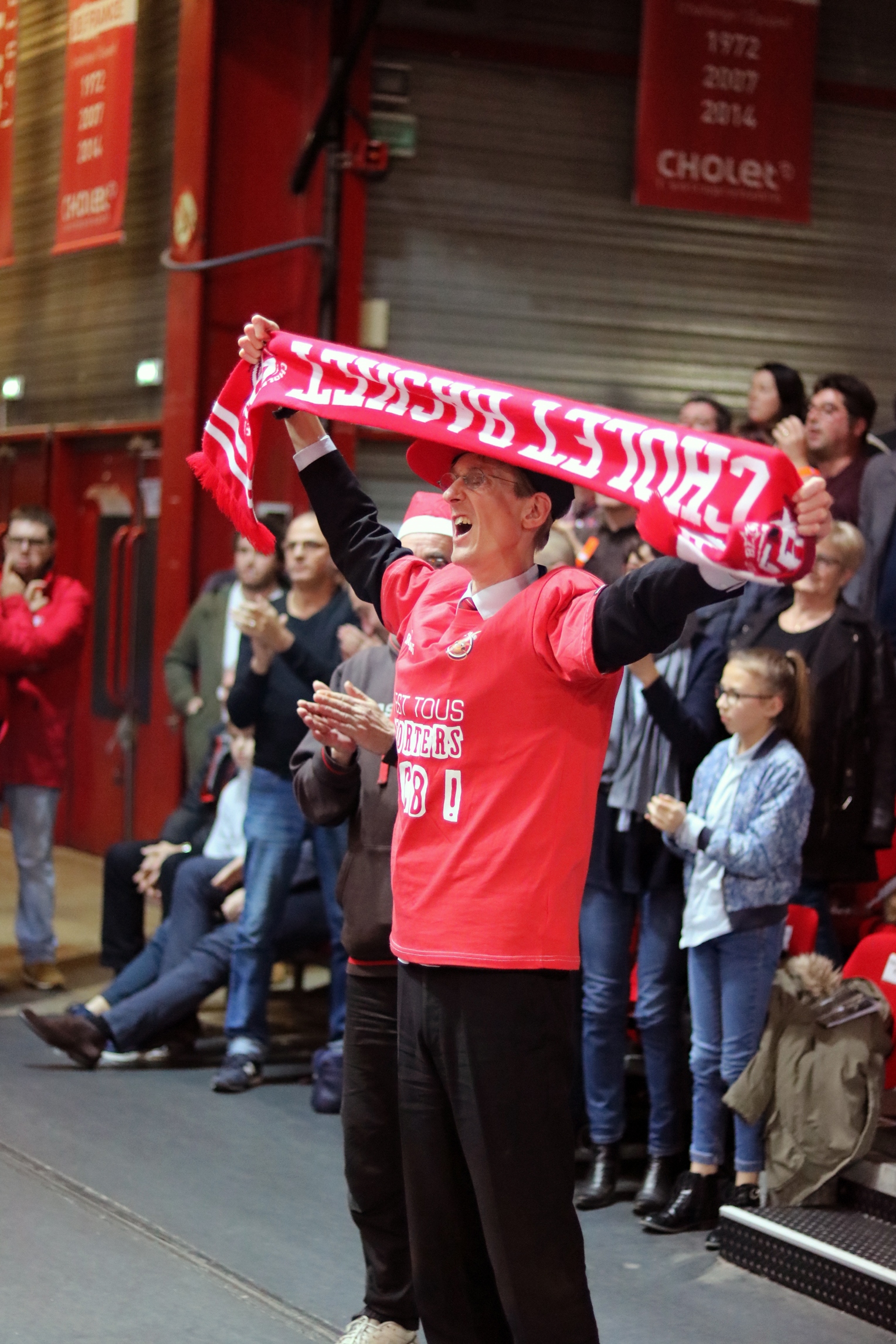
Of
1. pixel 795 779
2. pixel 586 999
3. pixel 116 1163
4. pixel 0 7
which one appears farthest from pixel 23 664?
pixel 0 7

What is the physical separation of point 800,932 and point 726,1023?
1.56 feet

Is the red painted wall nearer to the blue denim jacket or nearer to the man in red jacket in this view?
the man in red jacket

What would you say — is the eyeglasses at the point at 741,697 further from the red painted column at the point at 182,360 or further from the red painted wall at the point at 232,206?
the red painted column at the point at 182,360

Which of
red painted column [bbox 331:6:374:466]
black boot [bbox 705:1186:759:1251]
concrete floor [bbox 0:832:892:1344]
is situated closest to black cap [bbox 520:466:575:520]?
concrete floor [bbox 0:832:892:1344]

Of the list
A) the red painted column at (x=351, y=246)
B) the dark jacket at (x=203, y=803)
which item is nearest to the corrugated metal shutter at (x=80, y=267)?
the red painted column at (x=351, y=246)

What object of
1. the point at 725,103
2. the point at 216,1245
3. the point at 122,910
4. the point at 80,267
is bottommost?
the point at 216,1245

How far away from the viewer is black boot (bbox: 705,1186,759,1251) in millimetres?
4383

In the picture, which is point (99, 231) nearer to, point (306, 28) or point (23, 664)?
point (306, 28)

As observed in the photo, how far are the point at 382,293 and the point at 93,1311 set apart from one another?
6335mm

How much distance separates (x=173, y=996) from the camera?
592 centimetres

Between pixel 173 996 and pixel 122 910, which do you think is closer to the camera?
pixel 173 996

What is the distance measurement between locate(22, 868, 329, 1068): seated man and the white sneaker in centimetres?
247

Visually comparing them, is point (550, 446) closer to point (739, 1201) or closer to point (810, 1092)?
point (810, 1092)

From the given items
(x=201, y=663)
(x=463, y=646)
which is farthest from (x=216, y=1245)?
(x=201, y=663)
